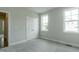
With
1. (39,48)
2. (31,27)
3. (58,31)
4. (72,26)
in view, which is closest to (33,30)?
(31,27)

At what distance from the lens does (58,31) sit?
15.8ft

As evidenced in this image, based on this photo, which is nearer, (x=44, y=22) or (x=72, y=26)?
(x=72, y=26)

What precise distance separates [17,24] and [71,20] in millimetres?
3064

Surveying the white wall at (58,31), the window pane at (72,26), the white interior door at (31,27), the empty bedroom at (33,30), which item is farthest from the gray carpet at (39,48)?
the white interior door at (31,27)

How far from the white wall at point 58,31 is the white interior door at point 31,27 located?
122cm

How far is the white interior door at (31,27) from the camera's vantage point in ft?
17.6

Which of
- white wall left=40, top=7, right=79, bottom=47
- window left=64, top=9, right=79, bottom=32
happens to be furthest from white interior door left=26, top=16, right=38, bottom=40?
window left=64, top=9, right=79, bottom=32

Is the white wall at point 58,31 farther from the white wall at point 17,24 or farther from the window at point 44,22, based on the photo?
the white wall at point 17,24

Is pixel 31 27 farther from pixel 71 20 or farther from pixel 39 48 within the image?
pixel 71 20

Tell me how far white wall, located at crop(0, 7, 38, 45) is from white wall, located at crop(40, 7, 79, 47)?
5.99 ft

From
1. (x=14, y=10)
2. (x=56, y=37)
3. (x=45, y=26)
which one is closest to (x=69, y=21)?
(x=56, y=37)

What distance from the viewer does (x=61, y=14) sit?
4.57 m

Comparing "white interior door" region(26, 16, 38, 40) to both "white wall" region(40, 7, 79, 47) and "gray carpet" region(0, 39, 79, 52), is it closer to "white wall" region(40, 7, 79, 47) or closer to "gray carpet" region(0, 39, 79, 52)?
"white wall" region(40, 7, 79, 47)

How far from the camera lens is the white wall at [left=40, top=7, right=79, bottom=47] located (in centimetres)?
399
